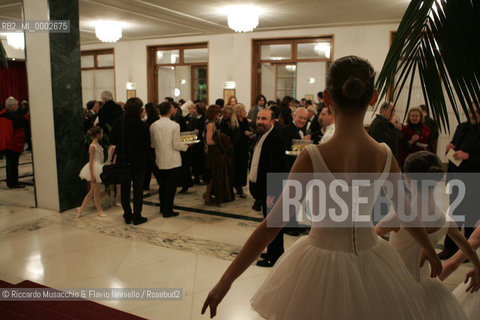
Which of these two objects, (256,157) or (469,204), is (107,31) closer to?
(256,157)

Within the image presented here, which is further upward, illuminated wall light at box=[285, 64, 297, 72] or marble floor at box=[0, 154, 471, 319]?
illuminated wall light at box=[285, 64, 297, 72]

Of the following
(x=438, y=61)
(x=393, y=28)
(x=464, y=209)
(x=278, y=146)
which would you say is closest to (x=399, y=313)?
(x=438, y=61)

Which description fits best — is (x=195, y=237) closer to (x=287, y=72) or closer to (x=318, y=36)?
(x=318, y=36)

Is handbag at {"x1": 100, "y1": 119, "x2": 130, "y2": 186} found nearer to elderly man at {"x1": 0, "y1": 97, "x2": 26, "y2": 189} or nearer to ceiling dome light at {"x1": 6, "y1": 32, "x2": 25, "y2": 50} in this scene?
ceiling dome light at {"x1": 6, "y1": 32, "x2": 25, "y2": 50}

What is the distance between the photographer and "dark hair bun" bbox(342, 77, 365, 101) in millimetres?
1212

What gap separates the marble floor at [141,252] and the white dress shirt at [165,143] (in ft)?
2.74

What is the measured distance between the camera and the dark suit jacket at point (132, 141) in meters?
4.96

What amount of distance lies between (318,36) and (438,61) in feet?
33.4

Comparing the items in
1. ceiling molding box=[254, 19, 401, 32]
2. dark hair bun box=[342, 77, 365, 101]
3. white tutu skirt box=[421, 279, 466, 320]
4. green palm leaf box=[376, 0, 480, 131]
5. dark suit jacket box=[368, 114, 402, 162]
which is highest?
ceiling molding box=[254, 19, 401, 32]

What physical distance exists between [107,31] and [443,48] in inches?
402

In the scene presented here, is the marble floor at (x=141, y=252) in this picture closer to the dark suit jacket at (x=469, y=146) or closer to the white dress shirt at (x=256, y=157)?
the white dress shirt at (x=256, y=157)

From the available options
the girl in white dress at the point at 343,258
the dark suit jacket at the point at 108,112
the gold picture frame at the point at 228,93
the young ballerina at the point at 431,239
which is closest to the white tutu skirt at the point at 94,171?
the dark suit jacket at the point at 108,112

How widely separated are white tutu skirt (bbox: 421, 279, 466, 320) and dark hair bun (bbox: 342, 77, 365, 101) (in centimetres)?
95

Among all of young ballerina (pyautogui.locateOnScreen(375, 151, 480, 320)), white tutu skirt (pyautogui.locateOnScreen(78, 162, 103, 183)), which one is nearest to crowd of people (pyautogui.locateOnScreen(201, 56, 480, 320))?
young ballerina (pyautogui.locateOnScreen(375, 151, 480, 320))
